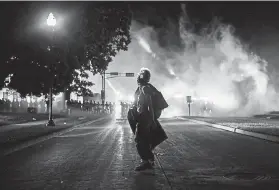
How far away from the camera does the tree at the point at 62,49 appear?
2972 cm

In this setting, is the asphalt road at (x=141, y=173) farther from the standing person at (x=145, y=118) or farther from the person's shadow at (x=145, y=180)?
the standing person at (x=145, y=118)

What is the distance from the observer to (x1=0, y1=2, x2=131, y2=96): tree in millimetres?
29719

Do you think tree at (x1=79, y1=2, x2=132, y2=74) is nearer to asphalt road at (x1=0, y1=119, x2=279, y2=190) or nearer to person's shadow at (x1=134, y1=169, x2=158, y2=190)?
asphalt road at (x1=0, y1=119, x2=279, y2=190)

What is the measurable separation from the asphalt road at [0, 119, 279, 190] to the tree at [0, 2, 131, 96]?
14891 millimetres

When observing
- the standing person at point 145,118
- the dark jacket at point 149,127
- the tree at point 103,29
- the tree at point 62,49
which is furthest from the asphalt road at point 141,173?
the tree at point 103,29

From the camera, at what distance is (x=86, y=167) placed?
9500 millimetres

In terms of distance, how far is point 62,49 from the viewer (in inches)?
1249

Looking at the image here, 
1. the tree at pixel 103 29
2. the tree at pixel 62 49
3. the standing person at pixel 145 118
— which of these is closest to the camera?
the standing person at pixel 145 118

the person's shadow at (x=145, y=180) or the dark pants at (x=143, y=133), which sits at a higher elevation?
the dark pants at (x=143, y=133)

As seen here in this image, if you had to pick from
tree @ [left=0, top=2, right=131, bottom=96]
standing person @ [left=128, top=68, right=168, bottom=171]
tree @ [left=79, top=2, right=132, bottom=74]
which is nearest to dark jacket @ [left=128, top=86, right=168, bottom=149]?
standing person @ [left=128, top=68, right=168, bottom=171]

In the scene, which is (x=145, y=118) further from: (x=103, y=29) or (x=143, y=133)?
(x=103, y=29)

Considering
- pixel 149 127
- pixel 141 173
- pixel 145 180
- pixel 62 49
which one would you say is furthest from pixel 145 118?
pixel 62 49

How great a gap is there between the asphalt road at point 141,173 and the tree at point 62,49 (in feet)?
48.9

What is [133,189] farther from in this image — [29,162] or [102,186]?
[29,162]
